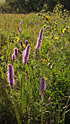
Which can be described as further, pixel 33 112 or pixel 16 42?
pixel 16 42

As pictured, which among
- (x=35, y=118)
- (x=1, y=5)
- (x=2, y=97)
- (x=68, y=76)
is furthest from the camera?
(x=1, y=5)

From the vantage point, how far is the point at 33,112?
145 centimetres

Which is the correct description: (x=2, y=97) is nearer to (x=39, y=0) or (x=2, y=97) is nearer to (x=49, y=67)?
(x=49, y=67)

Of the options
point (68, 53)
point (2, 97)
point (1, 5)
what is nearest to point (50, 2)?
point (1, 5)

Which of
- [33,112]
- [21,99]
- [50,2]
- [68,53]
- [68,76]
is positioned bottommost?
[33,112]

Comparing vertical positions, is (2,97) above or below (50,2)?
below

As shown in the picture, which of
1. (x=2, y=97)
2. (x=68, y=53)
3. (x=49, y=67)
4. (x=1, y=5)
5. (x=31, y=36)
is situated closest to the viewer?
(x=2, y=97)

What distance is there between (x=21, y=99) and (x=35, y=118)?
207mm

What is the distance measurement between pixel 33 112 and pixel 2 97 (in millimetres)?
362

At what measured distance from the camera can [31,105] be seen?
1.49 meters

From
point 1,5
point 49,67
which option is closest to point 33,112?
point 49,67

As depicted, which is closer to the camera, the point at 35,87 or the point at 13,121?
the point at 13,121

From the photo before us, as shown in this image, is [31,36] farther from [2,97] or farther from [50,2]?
[50,2]

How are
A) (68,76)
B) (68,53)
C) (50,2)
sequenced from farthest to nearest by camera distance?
(50,2)
(68,53)
(68,76)
